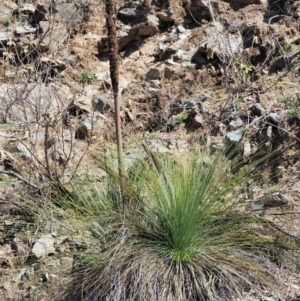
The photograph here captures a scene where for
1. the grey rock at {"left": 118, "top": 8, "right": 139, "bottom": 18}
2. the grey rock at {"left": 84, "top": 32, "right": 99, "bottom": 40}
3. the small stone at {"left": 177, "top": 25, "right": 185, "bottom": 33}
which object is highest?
the grey rock at {"left": 118, "top": 8, "right": 139, "bottom": 18}

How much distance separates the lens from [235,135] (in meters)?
5.77

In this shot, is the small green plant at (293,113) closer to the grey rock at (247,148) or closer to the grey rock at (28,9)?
the grey rock at (247,148)

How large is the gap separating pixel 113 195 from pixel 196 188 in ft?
2.28

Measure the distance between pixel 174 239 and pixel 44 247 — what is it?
1.12 meters

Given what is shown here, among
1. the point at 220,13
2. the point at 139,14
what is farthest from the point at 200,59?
the point at 139,14

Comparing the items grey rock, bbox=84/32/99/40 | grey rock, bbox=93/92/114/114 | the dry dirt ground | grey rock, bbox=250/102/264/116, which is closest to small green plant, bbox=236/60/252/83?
the dry dirt ground

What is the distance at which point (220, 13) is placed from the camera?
24.0ft

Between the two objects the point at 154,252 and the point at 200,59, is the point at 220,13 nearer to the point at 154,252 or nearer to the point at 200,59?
the point at 200,59

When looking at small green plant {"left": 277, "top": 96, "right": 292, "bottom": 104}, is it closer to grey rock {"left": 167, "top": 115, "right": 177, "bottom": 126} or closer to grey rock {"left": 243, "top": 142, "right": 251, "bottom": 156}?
grey rock {"left": 243, "top": 142, "right": 251, "bottom": 156}

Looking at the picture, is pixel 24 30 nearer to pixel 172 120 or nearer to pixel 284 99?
pixel 172 120

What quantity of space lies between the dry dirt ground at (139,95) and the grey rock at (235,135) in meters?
0.02

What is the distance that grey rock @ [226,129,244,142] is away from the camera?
5.71m

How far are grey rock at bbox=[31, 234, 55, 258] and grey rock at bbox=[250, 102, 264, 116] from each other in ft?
7.56

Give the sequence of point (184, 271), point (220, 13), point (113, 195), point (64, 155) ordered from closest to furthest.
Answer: point (184, 271)
point (113, 195)
point (64, 155)
point (220, 13)
